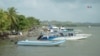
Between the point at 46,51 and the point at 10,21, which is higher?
the point at 10,21

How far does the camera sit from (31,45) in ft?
Answer: 203

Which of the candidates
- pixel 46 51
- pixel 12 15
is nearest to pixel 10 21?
pixel 12 15

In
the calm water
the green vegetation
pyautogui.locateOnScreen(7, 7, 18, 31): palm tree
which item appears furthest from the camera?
pyautogui.locateOnScreen(7, 7, 18, 31): palm tree

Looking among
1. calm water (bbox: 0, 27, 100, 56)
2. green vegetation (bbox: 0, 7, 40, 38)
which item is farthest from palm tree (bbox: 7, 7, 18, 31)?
calm water (bbox: 0, 27, 100, 56)

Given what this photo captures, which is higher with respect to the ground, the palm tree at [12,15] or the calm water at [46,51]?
the palm tree at [12,15]

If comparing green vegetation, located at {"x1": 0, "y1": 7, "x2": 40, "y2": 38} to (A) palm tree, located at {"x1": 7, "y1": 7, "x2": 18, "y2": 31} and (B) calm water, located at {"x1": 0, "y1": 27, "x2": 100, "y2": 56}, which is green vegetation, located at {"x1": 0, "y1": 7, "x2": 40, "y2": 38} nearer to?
(A) palm tree, located at {"x1": 7, "y1": 7, "x2": 18, "y2": 31}

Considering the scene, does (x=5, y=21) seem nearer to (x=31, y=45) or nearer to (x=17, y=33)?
(x=17, y=33)

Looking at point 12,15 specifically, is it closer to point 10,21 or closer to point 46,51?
point 10,21

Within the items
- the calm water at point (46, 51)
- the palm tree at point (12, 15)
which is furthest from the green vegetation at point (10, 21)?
the calm water at point (46, 51)

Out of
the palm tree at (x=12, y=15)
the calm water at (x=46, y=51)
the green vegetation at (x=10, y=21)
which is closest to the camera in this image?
the calm water at (x=46, y=51)

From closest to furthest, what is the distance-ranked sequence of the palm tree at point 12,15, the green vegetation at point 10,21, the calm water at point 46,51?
the calm water at point 46,51 → the green vegetation at point 10,21 → the palm tree at point 12,15

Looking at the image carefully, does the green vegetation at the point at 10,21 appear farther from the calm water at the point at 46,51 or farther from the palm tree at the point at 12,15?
the calm water at the point at 46,51

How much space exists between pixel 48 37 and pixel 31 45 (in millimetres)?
13286

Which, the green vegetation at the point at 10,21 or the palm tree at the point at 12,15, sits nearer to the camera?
the green vegetation at the point at 10,21
